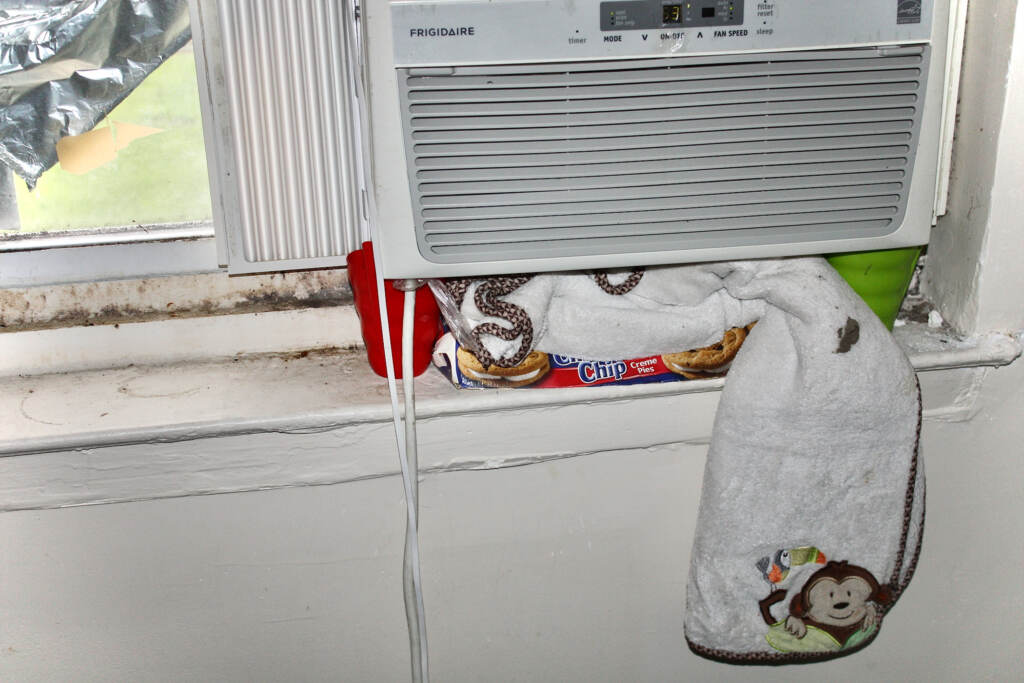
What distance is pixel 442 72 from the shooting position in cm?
70

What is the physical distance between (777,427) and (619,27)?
41 centimetres

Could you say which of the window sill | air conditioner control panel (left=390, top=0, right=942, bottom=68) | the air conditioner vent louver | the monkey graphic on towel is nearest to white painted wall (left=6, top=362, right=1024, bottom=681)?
the window sill

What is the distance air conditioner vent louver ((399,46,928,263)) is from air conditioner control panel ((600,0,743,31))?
28 millimetres

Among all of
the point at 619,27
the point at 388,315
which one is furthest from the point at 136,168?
the point at 619,27

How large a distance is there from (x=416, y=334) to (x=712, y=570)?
0.39 m

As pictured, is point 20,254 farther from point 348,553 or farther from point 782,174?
point 782,174

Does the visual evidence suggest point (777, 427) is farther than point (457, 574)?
No

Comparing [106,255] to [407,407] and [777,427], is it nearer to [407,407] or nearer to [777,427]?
[407,407]

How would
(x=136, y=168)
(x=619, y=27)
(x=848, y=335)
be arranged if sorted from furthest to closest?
(x=136, y=168) < (x=848, y=335) < (x=619, y=27)

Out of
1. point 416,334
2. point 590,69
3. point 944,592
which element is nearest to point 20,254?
point 416,334

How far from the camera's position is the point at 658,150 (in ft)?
2.44

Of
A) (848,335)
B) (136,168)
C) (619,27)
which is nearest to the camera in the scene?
(619,27)

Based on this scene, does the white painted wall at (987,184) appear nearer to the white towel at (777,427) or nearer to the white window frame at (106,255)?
the white towel at (777,427)

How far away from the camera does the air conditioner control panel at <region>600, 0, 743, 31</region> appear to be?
27.2 inches
